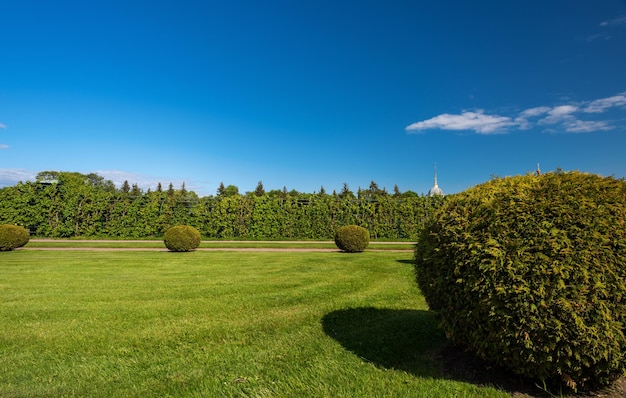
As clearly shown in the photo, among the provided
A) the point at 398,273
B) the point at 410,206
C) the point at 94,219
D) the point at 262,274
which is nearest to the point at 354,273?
the point at 398,273

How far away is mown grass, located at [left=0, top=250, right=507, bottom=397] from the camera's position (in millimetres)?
3801

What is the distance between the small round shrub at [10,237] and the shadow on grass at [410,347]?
19625 mm

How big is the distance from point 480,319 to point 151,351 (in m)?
4.29

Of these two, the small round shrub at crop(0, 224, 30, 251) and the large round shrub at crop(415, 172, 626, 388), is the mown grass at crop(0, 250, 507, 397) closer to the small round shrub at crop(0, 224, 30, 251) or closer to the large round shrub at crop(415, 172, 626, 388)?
the large round shrub at crop(415, 172, 626, 388)

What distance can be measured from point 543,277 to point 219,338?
4.39 meters

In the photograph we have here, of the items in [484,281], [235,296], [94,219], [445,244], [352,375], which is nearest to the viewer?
[484,281]

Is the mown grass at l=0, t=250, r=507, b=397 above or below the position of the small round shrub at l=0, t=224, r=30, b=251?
below

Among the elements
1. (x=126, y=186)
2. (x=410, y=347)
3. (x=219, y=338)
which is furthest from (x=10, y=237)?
(x=126, y=186)

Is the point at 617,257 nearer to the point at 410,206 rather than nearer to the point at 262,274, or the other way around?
the point at 262,274

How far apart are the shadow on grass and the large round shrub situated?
0.47 metres

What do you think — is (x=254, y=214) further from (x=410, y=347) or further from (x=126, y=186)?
(x=126, y=186)

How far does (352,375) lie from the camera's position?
12.9 ft

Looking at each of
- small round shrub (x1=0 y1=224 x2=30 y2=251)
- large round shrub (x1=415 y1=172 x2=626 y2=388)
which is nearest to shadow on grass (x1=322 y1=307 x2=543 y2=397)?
large round shrub (x1=415 y1=172 x2=626 y2=388)

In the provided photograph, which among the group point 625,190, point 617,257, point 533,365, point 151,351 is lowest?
point 151,351
